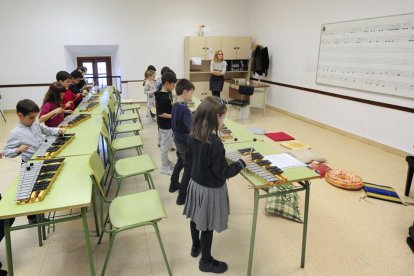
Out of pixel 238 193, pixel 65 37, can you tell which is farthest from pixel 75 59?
pixel 238 193

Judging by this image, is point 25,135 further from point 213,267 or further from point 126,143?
point 213,267

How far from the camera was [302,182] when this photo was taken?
6.85 ft

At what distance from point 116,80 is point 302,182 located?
7.21 m

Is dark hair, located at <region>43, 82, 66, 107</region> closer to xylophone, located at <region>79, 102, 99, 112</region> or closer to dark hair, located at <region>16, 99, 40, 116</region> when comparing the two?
xylophone, located at <region>79, 102, 99, 112</region>

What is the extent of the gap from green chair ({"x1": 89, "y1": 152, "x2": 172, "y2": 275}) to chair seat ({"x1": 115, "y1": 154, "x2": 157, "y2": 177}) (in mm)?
396

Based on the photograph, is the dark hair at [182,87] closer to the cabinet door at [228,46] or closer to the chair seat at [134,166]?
the chair seat at [134,166]

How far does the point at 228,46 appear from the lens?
8.18 m

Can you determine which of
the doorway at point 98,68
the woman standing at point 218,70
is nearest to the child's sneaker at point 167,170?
the woman standing at point 218,70

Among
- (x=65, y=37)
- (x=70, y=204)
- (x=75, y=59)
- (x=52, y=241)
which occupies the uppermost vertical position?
(x=65, y=37)

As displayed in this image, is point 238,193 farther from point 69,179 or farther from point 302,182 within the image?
point 69,179

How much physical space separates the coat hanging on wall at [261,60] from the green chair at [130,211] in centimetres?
633

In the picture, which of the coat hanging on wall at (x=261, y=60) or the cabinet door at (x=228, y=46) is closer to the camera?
the coat hanging on wall at (x=261, y=60)

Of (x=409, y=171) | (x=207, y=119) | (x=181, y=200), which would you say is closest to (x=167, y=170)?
(x=181, y=200)

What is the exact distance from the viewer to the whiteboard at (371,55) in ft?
14.0
